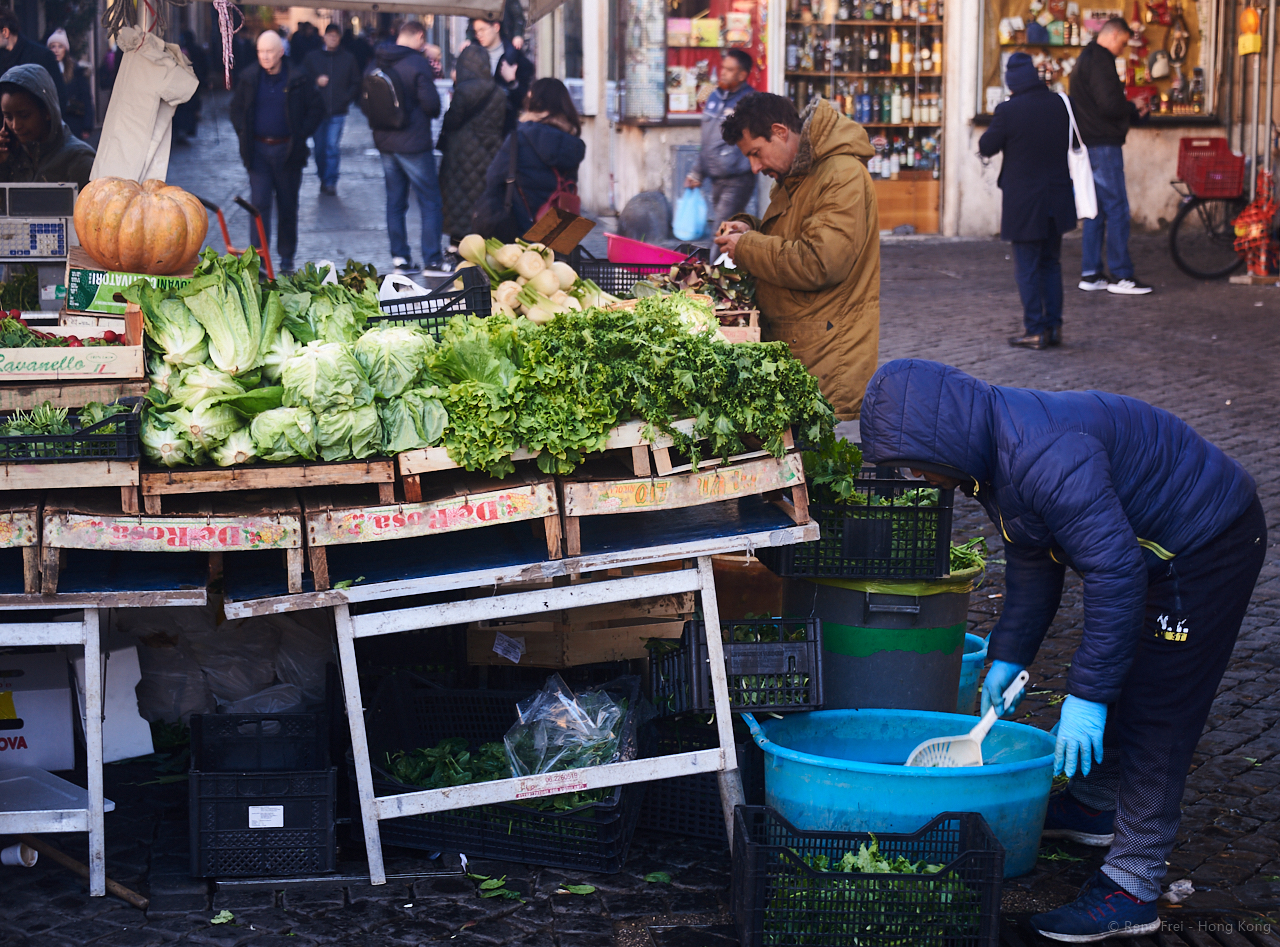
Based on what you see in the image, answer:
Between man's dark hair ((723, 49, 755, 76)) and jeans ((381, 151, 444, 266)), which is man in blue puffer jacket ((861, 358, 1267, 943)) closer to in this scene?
man's dark hair ((723, 49, 755, 76))

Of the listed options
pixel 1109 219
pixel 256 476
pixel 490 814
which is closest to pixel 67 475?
pixel 256 476

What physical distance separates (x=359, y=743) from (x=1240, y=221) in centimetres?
1126

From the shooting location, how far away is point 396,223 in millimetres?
12016

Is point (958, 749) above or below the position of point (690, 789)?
above

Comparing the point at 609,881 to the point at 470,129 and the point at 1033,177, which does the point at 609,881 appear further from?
the point at 470,129

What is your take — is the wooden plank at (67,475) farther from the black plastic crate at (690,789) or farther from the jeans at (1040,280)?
the jeans at (1040,280)

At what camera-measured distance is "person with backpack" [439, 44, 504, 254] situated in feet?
37.1

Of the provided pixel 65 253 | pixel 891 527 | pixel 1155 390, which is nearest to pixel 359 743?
pixel 891 527

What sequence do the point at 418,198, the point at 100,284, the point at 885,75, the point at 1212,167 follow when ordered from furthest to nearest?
the point at 885,75 < the point at 1212,167 < the point at 418,198 < the point at 100,284

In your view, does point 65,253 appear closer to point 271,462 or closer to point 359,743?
point 271,462

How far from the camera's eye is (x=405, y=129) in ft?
38.1

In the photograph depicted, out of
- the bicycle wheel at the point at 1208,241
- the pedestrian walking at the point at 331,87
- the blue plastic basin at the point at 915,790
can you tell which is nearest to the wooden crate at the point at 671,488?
the blue plastic basin at the point at 915,790

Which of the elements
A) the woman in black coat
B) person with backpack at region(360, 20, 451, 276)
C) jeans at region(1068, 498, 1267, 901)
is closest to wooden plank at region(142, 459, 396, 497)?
jeans at region(1068, 498, 1267, 901)

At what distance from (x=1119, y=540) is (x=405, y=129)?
31.1ft
